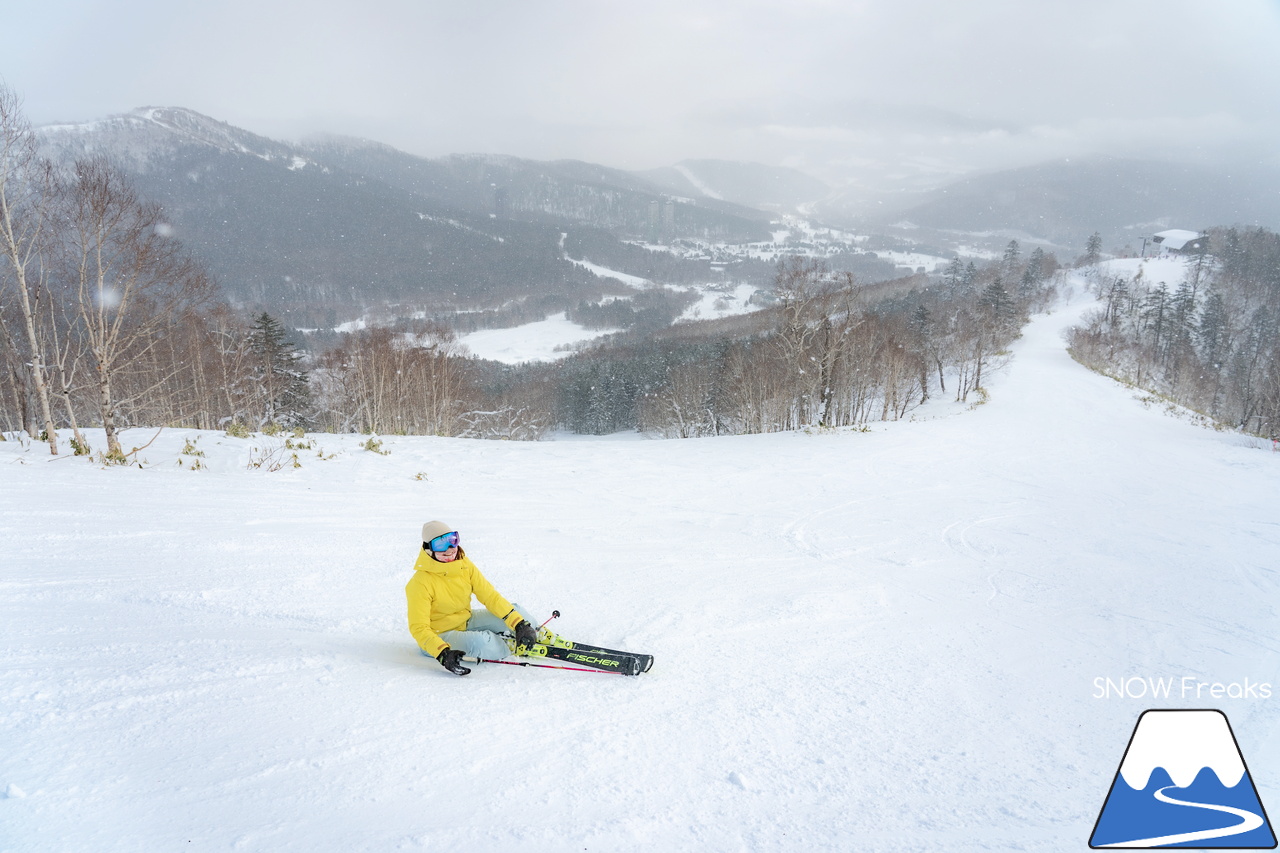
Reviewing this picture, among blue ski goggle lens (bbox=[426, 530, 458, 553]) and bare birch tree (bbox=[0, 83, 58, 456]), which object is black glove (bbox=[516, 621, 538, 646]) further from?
bare birch tree (bbox=[0, 83, 58, 456])

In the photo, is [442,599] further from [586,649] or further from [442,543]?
[586,649]

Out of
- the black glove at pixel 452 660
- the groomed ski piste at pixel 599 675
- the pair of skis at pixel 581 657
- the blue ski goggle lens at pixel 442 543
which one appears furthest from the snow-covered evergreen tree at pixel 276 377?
the pair of skis at pixel 581 657

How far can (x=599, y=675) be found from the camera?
3781 mm

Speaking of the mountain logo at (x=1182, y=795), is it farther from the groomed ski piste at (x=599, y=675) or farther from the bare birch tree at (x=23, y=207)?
the bare birch tree at (x=23, y=207)

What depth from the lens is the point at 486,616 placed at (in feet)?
13.1

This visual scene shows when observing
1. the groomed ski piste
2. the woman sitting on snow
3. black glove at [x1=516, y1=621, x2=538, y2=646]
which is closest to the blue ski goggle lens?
the woman sitting on snow

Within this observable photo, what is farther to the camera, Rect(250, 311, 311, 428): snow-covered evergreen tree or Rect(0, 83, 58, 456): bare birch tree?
Rect(250, 311, 311, 428): snow-covered evergreen tree

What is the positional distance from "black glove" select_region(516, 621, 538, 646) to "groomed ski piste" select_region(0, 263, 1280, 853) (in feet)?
0.90

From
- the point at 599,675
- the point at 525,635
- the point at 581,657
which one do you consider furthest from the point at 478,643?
the point at 599,675

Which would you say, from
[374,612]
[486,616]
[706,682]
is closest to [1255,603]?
[706,682]

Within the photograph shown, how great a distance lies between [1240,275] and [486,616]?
375 ft

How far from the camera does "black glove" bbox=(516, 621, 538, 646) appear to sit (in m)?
3.74

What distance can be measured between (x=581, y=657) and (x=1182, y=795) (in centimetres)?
335

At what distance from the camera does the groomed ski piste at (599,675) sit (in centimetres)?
248
